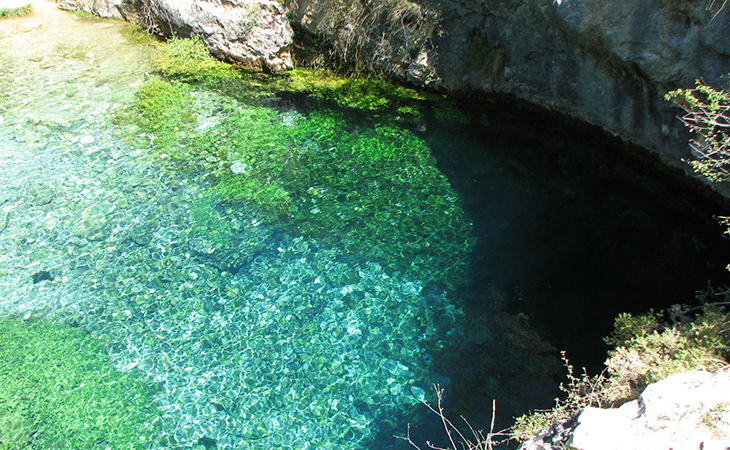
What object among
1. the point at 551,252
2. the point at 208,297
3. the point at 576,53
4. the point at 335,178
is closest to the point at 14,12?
the point at 335,178

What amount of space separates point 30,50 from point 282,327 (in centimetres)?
809

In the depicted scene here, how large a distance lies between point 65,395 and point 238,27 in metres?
6.42

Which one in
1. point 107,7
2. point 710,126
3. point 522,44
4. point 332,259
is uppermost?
point 522,44

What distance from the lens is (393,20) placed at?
24.6 ft

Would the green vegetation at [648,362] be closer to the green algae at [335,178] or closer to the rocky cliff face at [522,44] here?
the green algae at [335,178]

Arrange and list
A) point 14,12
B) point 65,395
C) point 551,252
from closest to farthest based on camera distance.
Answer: point 65,395 < point 551,252 < point 14,12

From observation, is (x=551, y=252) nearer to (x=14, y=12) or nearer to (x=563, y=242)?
(x=563, y=242)

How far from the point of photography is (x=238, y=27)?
8.63 m

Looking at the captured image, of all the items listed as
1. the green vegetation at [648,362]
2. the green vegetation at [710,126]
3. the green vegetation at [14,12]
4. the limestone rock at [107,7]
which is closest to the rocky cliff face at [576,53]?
the green vegetation at [710,126]

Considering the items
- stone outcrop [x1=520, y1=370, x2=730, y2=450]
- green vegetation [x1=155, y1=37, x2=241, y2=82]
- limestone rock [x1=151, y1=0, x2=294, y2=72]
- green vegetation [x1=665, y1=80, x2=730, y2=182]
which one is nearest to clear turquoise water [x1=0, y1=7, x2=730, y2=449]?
green vegetation [x1=665, y1=80, x2=730, y2=182]

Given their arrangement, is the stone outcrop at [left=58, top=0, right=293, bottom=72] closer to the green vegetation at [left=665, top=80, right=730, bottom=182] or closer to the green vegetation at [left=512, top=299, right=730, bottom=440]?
the green vegetation at [left=665, top=80, right=730, bottom=182]

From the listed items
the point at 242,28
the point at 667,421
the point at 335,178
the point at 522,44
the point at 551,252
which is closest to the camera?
the point at 667,421

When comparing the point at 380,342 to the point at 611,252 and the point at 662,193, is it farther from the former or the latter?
the point at 662,193

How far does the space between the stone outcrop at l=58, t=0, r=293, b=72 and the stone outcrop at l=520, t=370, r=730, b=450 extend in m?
7.58
